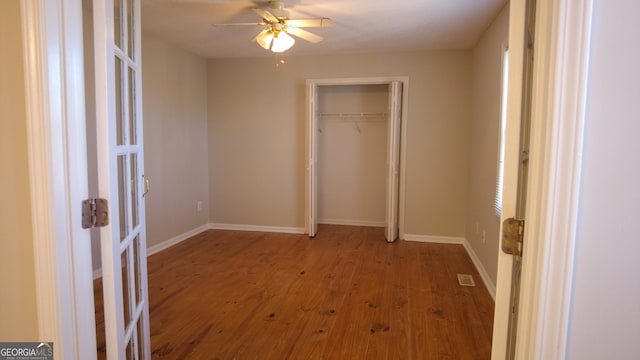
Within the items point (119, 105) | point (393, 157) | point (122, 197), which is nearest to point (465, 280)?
point (393, 157)

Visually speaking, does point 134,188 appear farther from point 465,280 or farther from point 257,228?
point 257,228

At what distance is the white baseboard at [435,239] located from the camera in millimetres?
4582

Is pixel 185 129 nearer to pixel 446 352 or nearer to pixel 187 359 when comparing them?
pixel 187 359

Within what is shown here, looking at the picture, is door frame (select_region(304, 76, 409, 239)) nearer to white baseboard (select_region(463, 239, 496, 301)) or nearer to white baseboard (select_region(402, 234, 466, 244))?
white baseboard (select_region(402, 234, 466, 244))

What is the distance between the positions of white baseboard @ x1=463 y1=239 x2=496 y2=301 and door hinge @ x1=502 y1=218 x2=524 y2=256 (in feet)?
7.34

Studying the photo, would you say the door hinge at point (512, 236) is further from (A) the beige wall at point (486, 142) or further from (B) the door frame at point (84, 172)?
(A) the beige wall at point (486, 142)

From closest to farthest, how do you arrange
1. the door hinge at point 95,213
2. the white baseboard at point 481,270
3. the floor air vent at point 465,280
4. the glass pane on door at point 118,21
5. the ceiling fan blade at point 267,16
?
the door hinge at point 95,213 < the glass pane on door at point 118,21 < the ceiling fan blade at point 267,16 < the white baseboard at point 481,270 < the floor air vent at point 465,280

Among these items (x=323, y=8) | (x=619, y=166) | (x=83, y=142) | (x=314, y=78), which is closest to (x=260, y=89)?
(x=314, y=78)

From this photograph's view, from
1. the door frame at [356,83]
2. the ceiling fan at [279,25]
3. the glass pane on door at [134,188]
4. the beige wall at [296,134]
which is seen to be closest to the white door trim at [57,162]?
the glass pane on door at [134,188]

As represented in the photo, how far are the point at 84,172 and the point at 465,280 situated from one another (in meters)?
3.24

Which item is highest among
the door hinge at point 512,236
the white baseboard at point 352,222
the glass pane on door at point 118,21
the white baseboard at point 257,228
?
the glass pane on door at point 118,21

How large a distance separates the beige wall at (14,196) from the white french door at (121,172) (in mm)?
175

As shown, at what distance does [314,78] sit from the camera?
4.82m

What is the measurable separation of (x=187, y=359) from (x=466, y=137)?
3885 mm
